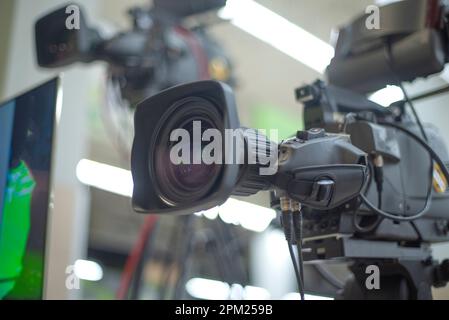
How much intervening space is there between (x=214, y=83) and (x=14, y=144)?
58cm

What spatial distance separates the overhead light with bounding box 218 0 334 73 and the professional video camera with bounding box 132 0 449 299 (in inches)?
4.7

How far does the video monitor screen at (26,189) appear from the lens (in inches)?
35.2

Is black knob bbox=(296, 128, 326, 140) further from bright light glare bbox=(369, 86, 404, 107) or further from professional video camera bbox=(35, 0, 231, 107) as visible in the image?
professional video camera bbox=(35, 0, 231, 107)

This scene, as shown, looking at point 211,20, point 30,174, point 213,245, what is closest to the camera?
point 30,174

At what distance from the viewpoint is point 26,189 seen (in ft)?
3.11

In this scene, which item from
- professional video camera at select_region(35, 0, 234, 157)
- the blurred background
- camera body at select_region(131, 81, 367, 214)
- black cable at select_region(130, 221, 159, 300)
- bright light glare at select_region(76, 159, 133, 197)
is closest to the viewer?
camera body at select_region(131, 81, 367, 214)

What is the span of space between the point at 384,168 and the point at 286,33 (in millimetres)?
485

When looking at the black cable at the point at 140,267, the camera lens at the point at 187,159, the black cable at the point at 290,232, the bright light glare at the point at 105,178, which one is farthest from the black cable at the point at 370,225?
the bright light glare at the point at 105,178

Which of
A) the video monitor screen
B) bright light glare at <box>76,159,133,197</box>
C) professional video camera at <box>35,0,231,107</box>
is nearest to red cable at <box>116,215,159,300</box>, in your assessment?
professional video camera at <box>35,0,231,107</box>

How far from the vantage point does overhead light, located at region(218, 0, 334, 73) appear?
969 mm

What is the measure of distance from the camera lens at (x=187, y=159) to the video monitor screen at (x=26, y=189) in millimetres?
345

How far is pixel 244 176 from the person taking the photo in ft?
1.86
